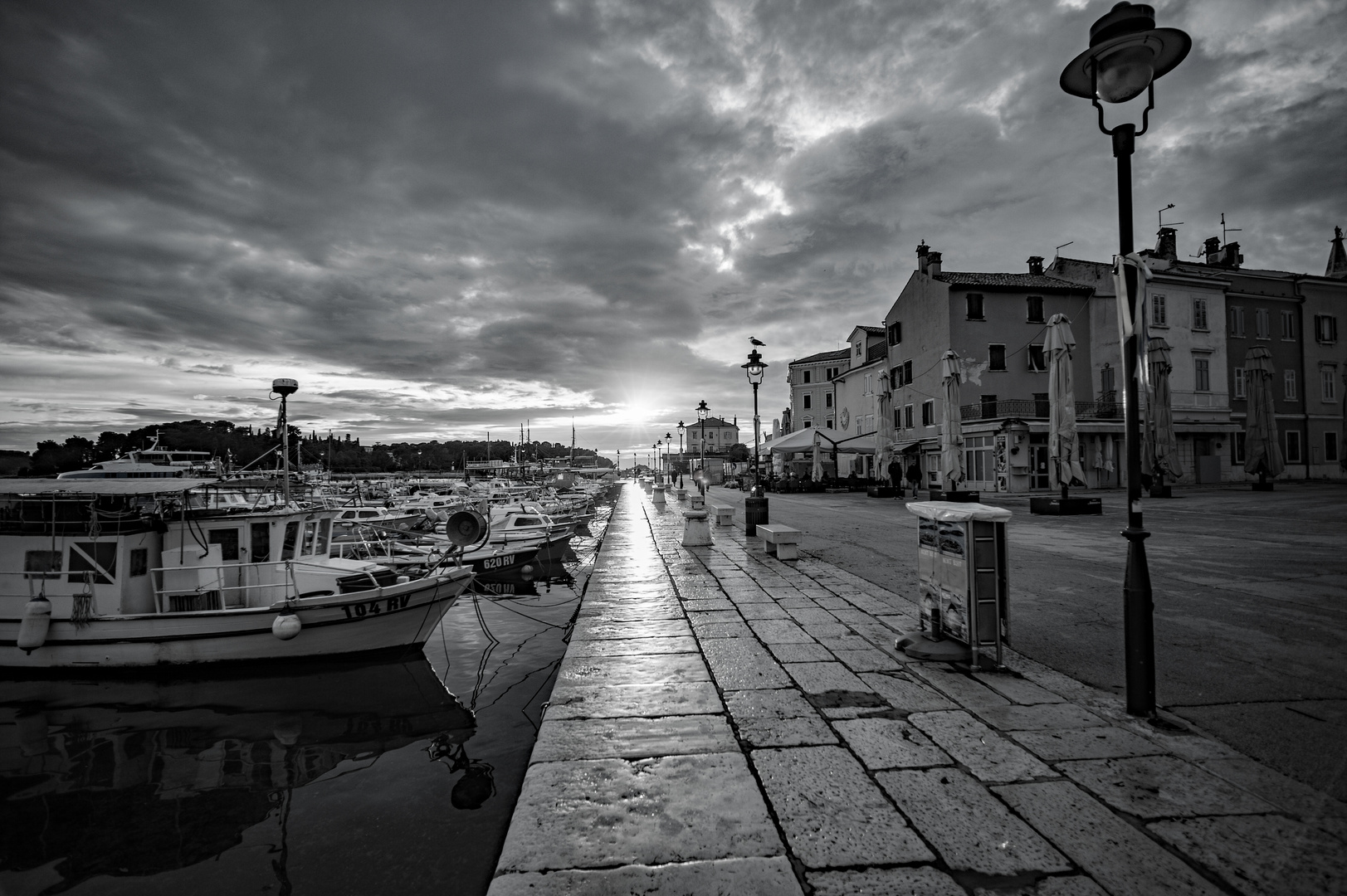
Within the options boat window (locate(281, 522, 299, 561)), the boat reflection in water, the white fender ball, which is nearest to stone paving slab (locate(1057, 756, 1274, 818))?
the boat reflection in water

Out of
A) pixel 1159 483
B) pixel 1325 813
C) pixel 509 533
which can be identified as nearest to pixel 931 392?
pixel 1159 483

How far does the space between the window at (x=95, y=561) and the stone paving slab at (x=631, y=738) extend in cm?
984

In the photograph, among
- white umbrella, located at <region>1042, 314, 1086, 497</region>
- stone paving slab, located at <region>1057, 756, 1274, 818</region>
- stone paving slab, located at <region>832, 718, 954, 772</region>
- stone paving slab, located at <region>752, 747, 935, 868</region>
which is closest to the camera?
stone paving slab, located at <region>752, 747, 935, 868</region>

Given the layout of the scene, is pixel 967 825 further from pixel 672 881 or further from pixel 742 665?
pixel 742 665

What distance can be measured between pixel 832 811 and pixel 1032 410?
3165 cm

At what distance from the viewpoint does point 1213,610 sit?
23.3 ft

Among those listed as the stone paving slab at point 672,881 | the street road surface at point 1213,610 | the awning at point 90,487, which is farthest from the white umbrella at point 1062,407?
the awning at point 90,487

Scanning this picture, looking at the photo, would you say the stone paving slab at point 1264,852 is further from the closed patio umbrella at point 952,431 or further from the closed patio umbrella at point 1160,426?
the closed patio umbrella at point 1160,426

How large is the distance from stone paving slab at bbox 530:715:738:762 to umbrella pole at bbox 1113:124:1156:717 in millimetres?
2773

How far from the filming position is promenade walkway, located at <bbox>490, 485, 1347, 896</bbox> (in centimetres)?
269

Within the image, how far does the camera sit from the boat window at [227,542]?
10.8 meters

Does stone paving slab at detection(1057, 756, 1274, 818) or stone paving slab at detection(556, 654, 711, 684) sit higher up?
stone paving slab at detection(1057, 756, 1274, 818)

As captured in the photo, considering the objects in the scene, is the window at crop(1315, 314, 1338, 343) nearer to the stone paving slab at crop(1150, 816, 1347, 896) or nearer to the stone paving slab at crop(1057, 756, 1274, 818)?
the stone paving slab at crop(1057, 756, 1274, 818)

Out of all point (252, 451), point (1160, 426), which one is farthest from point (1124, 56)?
point (252, 451)
